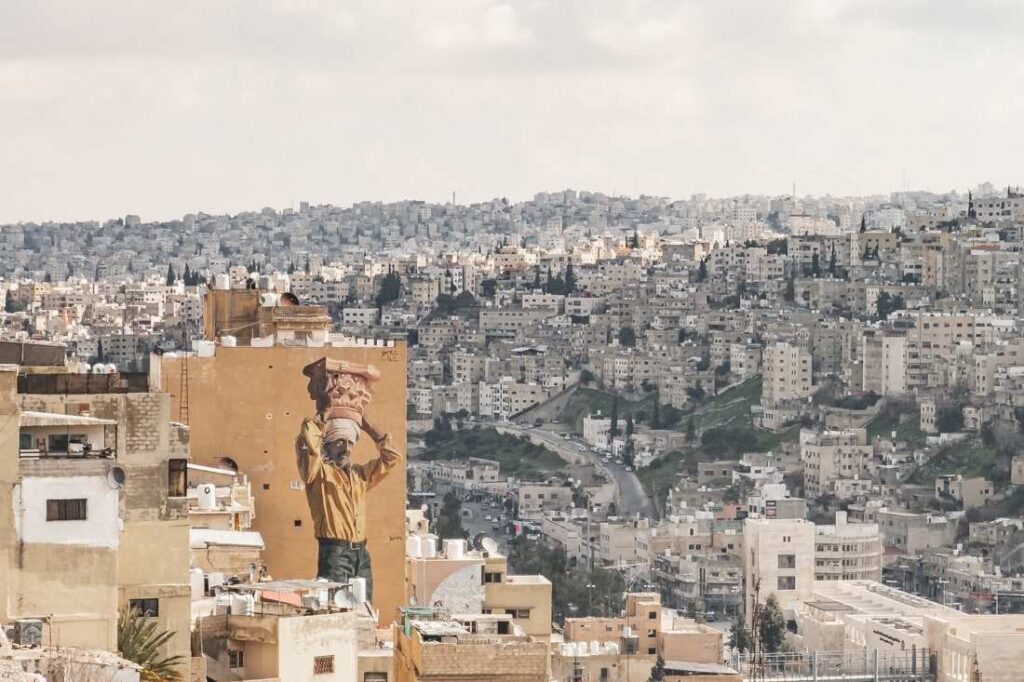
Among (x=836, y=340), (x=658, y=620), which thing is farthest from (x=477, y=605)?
(x=836, y=340)

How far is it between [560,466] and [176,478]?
91462mm

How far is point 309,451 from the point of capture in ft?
73.9

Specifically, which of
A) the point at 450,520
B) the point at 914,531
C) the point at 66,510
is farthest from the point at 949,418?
the point at 66,510

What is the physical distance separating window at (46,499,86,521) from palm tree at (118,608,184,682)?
0.64m

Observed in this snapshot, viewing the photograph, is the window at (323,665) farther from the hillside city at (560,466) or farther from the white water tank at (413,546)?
the white water tank at (413,546)

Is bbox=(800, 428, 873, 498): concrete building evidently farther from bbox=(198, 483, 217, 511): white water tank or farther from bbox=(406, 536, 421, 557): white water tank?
bbox=(198, 483, 217, 511): white water tank

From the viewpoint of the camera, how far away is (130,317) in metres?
137

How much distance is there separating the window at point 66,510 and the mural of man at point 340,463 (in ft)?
32.1

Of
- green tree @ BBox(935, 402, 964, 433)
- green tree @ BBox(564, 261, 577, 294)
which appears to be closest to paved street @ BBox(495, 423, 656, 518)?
green tree @ BBox(935, 402, 964, 433)

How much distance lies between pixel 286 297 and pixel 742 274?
381ft

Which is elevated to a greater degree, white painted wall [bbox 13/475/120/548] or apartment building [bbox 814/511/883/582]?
white painted wall [bbox 13/475/120/548]

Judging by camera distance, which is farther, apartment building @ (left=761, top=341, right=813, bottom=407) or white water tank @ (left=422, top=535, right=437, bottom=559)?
apartment building @ (left=761, top=341, right=813, bottom=407)

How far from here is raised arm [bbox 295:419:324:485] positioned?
22.5 m

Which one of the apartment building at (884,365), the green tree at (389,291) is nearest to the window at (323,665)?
the apartment building at (884,365)
